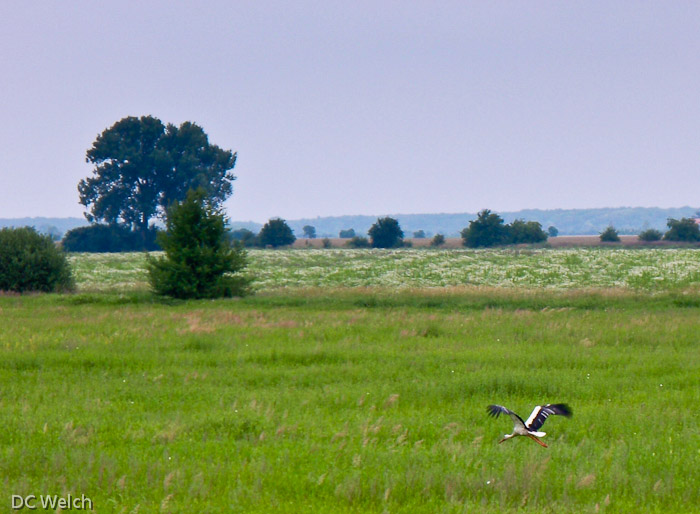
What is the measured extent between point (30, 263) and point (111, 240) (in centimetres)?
6063

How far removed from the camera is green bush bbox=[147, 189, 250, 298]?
36062 millimetres

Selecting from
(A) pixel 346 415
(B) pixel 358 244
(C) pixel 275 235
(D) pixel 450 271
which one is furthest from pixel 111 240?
(A) pixel 346 415

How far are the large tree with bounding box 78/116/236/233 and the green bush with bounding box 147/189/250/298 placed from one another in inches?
2371

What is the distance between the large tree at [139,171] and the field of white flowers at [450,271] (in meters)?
21.6

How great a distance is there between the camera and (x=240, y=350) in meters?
17.1

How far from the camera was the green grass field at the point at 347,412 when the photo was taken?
7.58 meters

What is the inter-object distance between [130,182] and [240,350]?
8588 centimetres

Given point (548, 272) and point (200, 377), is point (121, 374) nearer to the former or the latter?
point (200, 377)

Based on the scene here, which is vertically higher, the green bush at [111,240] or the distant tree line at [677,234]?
the green bush at [111,240]

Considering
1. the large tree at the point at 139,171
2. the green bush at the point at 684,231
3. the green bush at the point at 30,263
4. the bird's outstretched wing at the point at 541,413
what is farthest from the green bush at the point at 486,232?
the bird's outstretched wing at the point at 541,413

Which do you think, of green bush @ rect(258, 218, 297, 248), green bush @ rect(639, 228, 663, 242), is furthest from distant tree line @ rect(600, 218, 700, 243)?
green bush @ rect(258, 218, 297, 248)

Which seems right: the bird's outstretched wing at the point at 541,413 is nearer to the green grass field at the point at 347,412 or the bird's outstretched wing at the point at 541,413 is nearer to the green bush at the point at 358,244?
the green grass field at the point at 347,412

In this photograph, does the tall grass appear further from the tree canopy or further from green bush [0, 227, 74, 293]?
the tree canopy

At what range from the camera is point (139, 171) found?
316 feet
